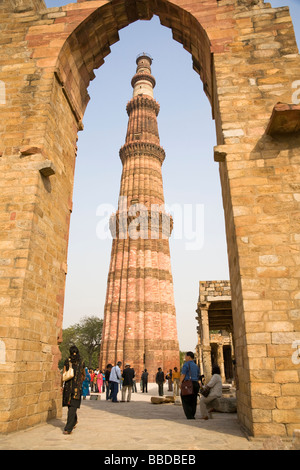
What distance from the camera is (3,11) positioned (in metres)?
6.79

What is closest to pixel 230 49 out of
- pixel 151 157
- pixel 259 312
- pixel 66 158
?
pixel 66 158

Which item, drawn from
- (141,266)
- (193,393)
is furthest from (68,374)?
(141,266)

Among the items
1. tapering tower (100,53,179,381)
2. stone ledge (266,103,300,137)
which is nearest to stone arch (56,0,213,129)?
stone ledge (266,103,300,137)

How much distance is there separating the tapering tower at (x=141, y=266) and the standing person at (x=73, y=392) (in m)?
16.8

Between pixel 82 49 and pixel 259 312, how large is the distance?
256 inches

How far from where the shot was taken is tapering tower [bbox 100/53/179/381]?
2105 cm

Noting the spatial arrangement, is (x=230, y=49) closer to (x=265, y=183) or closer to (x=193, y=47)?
(x=193, y=47)

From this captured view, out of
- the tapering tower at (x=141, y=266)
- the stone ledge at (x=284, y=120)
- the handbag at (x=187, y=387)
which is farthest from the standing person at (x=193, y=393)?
the tapering tower at (x=141, y=266)

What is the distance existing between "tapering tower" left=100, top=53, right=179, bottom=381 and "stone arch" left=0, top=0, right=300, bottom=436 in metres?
16.0

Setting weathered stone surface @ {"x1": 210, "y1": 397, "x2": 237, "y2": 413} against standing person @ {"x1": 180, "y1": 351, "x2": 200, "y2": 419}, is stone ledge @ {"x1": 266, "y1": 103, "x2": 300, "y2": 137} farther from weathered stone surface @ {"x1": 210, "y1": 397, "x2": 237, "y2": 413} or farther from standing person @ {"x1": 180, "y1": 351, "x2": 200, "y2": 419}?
weathered stone surface @ {"x1": 210, "y1": 397, "x2": 237, "y2": 413}

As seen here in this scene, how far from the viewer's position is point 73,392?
4.33m

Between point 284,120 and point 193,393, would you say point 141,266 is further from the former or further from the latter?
point 284,120

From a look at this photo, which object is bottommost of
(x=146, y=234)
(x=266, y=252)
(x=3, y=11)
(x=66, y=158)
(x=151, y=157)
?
(x=266, y=252)

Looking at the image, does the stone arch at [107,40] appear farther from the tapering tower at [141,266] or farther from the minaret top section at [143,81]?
the minaret top section at [143,81]
